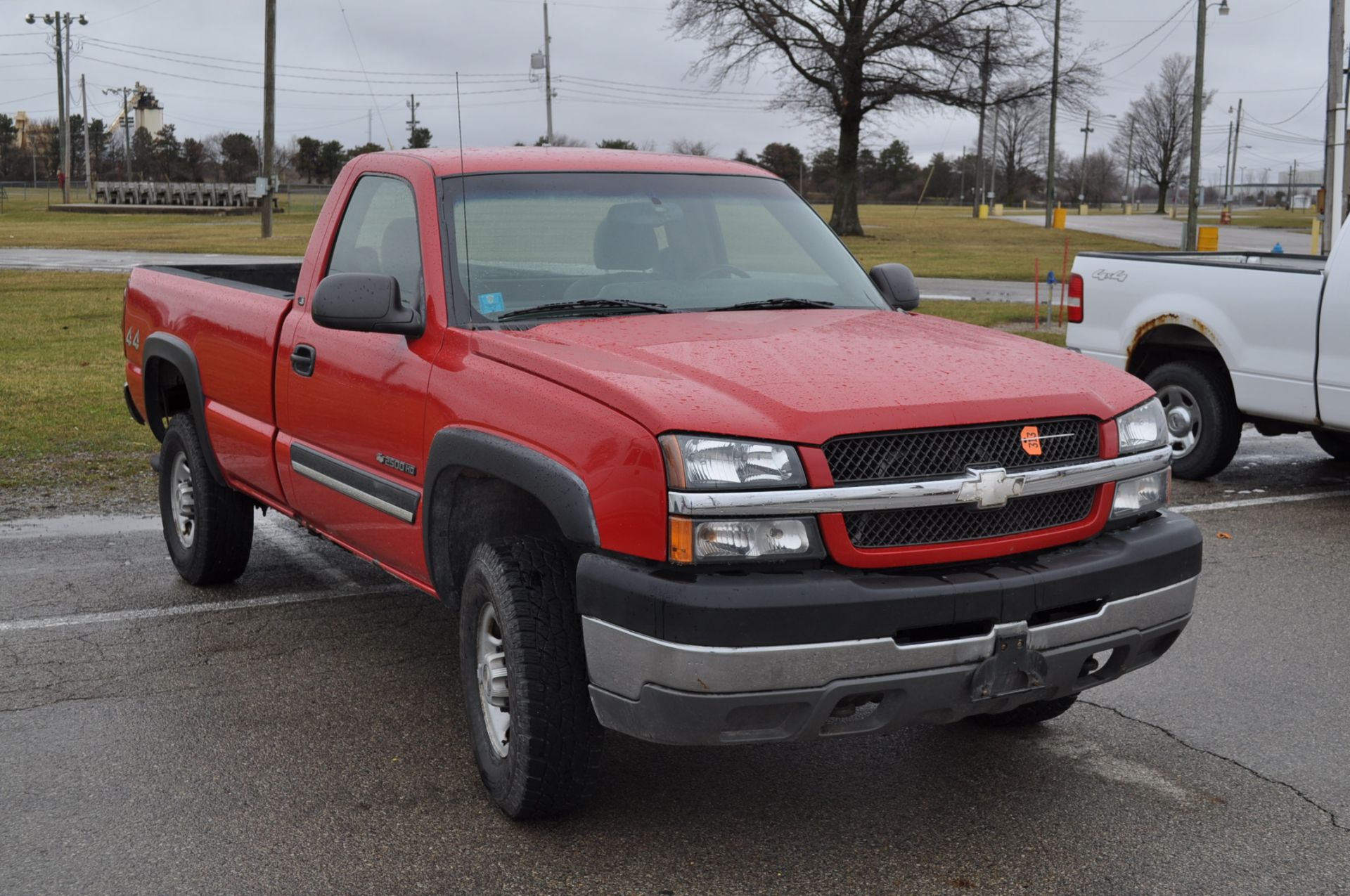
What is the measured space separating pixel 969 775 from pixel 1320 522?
14.9 feet

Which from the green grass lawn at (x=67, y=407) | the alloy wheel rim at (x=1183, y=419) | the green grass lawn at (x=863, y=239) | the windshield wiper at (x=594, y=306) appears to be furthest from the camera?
the green grass lawn at (x=863, y=239)

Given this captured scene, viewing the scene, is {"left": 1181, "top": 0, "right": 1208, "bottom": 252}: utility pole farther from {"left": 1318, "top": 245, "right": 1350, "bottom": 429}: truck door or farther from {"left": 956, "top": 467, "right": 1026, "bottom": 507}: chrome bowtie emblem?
{"left": 956, "top": 467, "right": 1026, "bottom": 507}: chrome bowtie emblem

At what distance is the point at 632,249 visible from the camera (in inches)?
185

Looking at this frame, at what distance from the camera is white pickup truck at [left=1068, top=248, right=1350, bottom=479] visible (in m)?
8.05

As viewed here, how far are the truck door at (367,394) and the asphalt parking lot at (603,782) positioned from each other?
642 millimetres

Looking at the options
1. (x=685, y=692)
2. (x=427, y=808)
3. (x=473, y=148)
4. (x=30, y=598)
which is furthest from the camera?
(x=30, y=598)

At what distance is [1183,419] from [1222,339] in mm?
637

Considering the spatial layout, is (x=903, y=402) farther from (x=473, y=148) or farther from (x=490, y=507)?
(x=473, y=148)

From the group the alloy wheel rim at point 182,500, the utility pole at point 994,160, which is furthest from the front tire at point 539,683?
the utility pole at point 994,160

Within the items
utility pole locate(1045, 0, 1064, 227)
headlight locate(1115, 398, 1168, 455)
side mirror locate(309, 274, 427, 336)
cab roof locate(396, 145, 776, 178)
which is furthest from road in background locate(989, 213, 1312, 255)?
side mirror locate(309, 274, 427, 336)

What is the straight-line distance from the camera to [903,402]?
345 cm

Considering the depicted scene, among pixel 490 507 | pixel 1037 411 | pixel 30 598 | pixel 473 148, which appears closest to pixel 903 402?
pixel 1037 411

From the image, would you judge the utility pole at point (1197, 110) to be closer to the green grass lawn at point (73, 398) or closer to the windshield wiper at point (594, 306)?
the green grass lawn at point (73, 398)

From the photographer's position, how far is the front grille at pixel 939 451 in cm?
337
